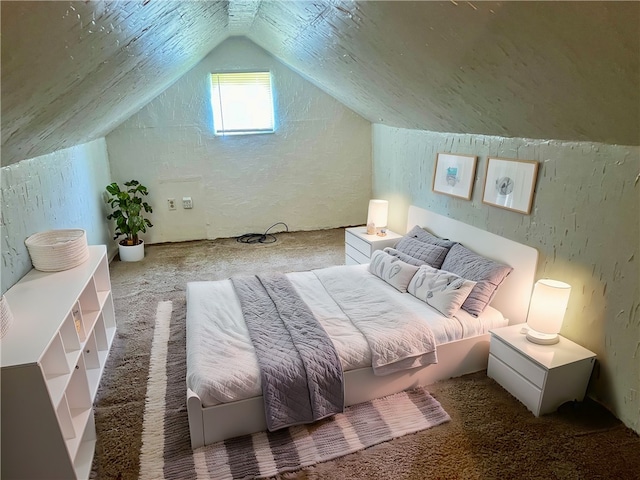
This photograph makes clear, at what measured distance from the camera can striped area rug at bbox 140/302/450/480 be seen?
1821 millimetres

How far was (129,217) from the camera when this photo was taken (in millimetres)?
4363

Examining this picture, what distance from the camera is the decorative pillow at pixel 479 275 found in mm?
2514

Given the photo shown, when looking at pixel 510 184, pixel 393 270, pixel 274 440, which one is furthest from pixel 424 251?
pixel 274 440

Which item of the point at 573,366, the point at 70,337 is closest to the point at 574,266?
the point at 573,366

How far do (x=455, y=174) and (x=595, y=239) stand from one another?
125 cm

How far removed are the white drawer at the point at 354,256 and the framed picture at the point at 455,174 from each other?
916 mm

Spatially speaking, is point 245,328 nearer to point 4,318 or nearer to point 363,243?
point 4,318

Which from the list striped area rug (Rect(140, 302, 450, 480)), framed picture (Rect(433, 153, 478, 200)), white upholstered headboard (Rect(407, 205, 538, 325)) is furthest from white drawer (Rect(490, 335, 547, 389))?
framed picture (Rect(433, 153, 478, 200))

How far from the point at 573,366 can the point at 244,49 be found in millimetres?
4439

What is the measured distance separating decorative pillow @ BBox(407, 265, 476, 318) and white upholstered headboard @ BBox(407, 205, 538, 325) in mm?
311

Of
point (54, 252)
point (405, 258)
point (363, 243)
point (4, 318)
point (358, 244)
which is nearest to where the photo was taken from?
point (4, 318)

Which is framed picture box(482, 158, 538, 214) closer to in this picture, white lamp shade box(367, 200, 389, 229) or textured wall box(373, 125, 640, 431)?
textured wall box(373, 125, 640, 431)

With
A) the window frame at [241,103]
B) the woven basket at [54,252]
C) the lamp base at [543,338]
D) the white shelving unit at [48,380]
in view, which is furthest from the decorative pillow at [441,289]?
the window frame at [241,103]

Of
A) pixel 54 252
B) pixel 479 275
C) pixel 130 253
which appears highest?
pixel 54 252
